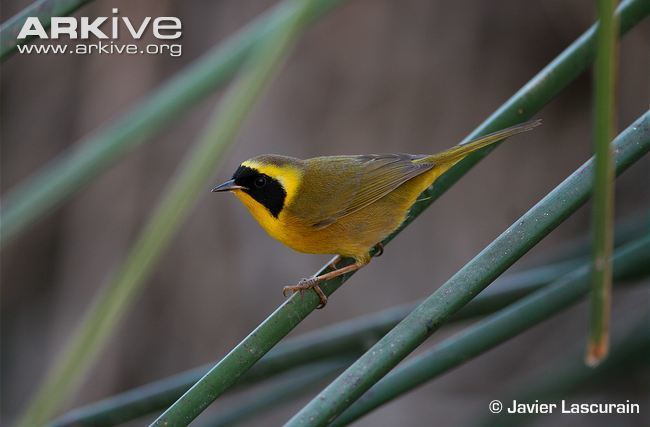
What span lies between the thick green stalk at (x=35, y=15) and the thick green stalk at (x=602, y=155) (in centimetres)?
119

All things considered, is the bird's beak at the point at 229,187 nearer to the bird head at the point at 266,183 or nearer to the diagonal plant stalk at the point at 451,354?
the bird head at the point at 266,183

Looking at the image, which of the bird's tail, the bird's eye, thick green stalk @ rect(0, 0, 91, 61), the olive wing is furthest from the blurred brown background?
thick green stalk @ rect(0, 0, 91, 61)

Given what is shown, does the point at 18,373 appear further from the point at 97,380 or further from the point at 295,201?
the point at 295,201

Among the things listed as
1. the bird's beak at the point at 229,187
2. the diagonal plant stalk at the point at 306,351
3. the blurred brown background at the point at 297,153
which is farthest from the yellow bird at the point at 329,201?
the blurred brown background at the point at 297,153

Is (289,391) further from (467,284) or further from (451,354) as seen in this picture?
(467,284)

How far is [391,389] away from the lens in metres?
1.95

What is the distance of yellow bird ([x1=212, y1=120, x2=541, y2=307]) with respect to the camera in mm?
2711

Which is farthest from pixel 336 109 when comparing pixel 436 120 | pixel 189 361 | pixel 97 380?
pixel 97 380

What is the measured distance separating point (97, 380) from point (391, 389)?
8.59 ft

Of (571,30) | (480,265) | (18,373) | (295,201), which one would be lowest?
(18,373)

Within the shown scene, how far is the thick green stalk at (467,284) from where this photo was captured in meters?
1.47

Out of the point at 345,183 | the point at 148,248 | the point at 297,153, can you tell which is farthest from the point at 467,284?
the point at 297,153

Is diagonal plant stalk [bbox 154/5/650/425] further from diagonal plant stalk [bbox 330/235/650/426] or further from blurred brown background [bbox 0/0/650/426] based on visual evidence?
blurred brown background [bbox 0/0/650/426]

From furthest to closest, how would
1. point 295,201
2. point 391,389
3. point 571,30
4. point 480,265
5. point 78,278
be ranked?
point 78,278 → point 571,30 → point 295,201 → point 391,389 → point 480,265
